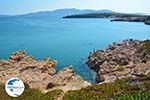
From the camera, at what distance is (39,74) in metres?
29.3

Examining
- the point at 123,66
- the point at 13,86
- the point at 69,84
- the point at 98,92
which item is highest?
the point at 13,86

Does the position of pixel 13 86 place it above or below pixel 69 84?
above

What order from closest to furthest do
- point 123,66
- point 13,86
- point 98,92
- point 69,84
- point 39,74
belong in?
1. point 13,86
2. point 98,92
3. point 69,84
4. point 39,74
5. point 123,66

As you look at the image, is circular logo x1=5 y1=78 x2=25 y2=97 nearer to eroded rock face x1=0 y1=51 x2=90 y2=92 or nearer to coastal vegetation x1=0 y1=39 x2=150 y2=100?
coastal vegetation x1=0 y1=39 x2=150 y2=100

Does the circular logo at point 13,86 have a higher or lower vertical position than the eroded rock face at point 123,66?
higher

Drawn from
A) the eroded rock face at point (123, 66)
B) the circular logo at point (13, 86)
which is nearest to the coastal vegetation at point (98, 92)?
the circular logo at point (13, 86)

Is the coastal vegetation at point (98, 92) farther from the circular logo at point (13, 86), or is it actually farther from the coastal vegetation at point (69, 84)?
the circular logo at point (13, 86)

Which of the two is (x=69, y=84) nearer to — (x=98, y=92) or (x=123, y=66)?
(x=98, y=92)

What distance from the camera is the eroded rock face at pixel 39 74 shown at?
27031 millimetres

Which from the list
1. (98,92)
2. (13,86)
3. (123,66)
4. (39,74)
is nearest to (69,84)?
(39,74)

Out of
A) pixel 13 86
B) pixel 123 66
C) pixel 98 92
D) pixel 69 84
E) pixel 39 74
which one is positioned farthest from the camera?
pixel 123 66

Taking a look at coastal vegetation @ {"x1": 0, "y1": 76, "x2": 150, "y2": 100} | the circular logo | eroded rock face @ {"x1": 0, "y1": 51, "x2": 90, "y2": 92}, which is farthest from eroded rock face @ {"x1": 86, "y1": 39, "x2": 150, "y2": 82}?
the circular logo

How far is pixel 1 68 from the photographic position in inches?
1235

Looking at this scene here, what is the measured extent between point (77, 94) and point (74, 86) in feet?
10.6
